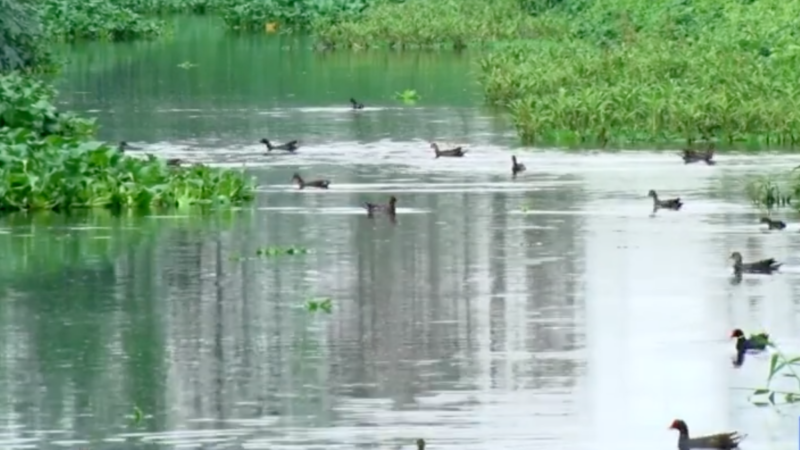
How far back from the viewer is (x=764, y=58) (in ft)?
121

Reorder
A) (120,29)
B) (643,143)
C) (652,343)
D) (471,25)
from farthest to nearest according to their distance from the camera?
(120,29), (471,25), (643,143), (652,343)

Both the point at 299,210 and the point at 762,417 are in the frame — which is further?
the point at 299,210

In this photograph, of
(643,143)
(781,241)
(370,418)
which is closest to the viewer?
(370,418)

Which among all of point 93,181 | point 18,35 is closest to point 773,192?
point 93,181

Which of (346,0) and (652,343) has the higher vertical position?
(346,0)

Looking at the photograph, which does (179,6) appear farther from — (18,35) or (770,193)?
(770,193)

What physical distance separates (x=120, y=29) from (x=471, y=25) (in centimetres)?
1013

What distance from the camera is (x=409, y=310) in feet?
56.2

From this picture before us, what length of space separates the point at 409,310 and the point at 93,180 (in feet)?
23.9

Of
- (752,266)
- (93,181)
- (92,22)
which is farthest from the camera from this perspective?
(92,22)

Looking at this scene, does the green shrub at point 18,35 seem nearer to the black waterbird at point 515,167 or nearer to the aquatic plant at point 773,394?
the black waterbird at point 515,167

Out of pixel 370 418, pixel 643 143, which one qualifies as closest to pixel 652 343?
pixel 370 418

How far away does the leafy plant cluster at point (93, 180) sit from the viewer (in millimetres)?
23312

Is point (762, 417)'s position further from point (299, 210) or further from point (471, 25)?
point (471, 25)
